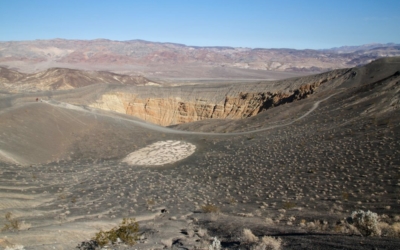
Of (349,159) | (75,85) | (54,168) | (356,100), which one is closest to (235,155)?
(349,159)

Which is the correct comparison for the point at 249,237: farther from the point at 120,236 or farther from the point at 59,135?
the point at 59,135

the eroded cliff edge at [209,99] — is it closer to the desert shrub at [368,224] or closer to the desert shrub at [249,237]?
the desert shrub at [368,224]

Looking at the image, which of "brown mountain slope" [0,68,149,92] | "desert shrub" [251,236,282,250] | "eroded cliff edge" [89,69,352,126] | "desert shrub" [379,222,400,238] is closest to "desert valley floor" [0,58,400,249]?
"desert shrub" [379,222,400,238]

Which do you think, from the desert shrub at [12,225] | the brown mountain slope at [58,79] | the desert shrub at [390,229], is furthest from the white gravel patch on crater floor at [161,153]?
the brown mountain slope at [58,79]

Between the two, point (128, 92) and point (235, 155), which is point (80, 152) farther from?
point (128, 92)

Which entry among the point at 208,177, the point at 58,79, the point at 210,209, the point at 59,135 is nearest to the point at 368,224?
the point at 210,209
